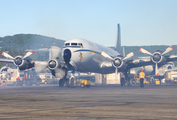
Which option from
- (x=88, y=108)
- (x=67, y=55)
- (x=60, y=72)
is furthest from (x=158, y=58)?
(x=88, y=108)

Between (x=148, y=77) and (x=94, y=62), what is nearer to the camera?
(x=94, y=62)

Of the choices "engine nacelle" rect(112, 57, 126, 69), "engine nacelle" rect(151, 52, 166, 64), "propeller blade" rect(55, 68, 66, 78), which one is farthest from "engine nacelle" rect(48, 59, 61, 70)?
"engine nacelle" rect(151, 52, 166, 64)

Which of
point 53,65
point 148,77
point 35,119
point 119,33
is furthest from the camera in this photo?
point 148,77

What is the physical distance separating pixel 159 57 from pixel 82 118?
3207cm

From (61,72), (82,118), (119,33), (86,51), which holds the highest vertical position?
(119,33)

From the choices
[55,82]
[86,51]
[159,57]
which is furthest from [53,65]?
[55,82]

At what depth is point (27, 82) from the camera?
65.4 metres

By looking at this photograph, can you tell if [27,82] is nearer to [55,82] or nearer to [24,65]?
[55,82]

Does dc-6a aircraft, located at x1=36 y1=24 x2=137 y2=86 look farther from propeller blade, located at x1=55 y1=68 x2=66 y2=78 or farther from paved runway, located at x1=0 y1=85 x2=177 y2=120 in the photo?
paved runway, located at x1=0 y1=85 x2=177 y2=120

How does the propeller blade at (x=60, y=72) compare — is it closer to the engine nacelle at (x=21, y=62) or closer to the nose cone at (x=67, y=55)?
the nose cone at (x=67, y=55)

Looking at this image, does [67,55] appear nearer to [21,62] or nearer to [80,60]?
[80,60]

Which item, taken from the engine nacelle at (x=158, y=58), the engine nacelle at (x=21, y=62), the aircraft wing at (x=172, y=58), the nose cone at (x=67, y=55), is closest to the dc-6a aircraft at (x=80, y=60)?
the nose cone at (x=67, y=55)

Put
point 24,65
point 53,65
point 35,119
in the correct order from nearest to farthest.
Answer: point 35,119, point 53,65, point 24,65

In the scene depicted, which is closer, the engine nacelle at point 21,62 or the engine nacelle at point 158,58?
the engine nacelle at point 21,62
